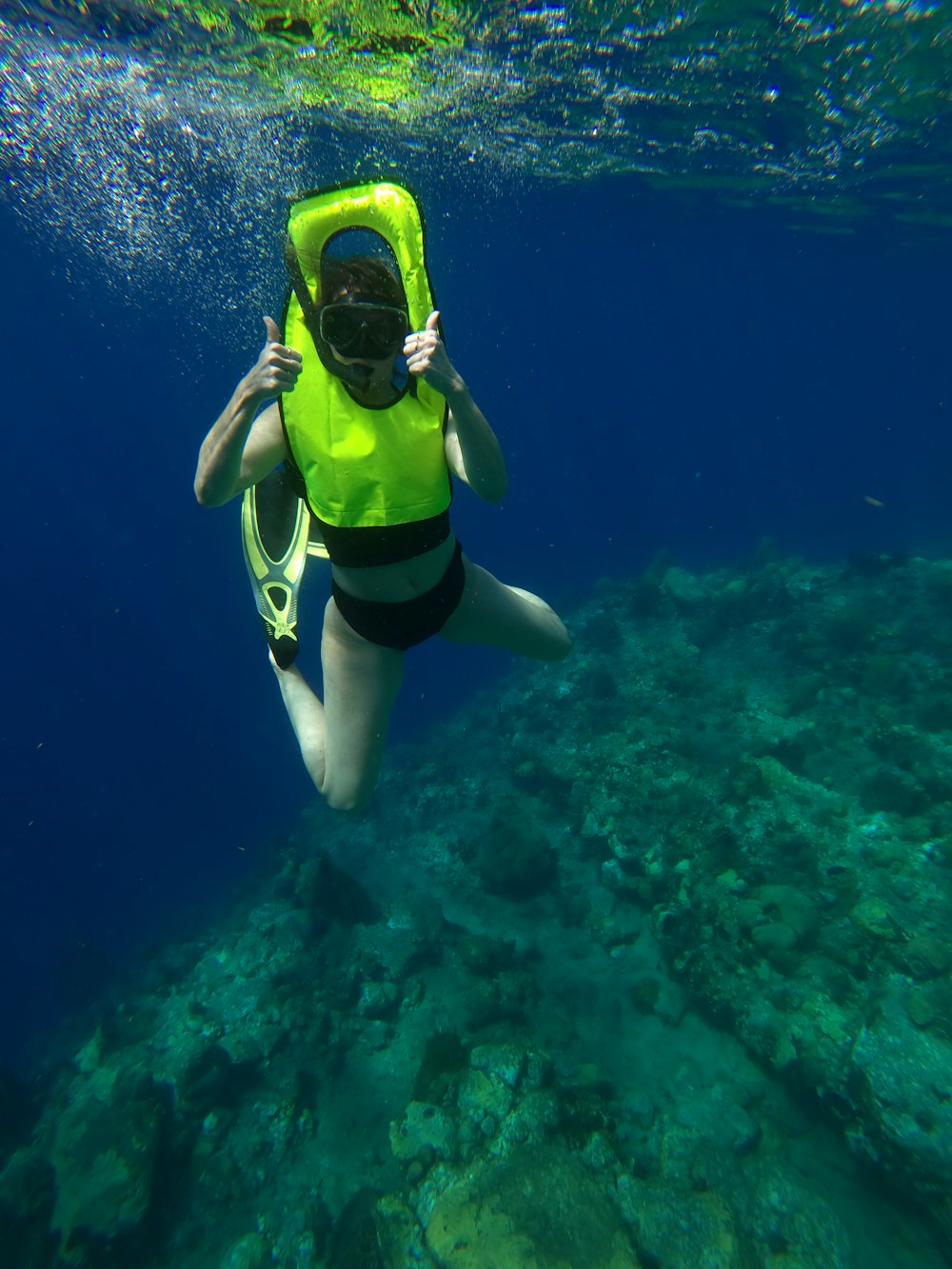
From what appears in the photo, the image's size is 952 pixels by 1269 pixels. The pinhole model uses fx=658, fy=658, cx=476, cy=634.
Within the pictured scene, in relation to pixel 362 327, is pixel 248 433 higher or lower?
lower

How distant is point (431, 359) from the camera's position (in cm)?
278

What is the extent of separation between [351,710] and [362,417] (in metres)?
1.85

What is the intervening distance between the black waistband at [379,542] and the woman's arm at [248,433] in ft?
1.46

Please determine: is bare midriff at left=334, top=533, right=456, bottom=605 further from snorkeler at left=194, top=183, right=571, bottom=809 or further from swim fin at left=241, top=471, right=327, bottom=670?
swim fin at left=241, top=471, right=327, bottom=670

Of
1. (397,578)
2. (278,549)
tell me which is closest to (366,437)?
(397,578)

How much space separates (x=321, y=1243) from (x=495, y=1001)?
123 inches

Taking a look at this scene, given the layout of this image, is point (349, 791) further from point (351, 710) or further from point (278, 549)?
point (278, 549)

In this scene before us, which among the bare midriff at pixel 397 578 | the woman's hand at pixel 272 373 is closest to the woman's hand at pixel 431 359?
the woman's hand at pixel 272 373

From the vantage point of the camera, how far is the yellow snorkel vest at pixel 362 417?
305cm

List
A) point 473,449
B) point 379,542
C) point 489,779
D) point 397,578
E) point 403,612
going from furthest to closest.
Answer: point 489,779
point 403,612
point 397,578
point 379,542
point 473,449

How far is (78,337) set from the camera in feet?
144

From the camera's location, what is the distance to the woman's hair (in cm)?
307

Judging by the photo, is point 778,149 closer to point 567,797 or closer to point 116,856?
point 567,797

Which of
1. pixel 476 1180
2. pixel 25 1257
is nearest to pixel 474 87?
pixel 476 1180
